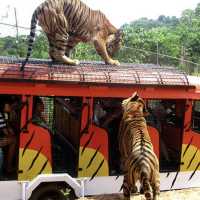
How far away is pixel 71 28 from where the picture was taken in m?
8.59

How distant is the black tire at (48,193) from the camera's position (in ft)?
23.6

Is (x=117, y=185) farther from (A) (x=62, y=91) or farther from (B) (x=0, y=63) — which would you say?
→ (B) (x=0, y=63)

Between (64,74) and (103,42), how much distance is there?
1570mm

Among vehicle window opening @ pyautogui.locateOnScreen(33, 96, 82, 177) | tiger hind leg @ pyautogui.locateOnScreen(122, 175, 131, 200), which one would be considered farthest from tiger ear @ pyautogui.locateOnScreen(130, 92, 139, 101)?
tiger hind leg @ pyautogui.locateOnScreen(122, 175, 131, 200)

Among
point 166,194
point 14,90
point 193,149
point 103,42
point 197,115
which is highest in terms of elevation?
point 103,42

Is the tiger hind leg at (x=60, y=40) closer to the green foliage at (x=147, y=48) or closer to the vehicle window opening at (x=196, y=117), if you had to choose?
the vehicle window opening at (x=196, y=117)

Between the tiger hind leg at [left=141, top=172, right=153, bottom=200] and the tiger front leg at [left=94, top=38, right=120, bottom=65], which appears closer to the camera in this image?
the tiger hind leg at [left=141, top=172, right=153, bottom=200]

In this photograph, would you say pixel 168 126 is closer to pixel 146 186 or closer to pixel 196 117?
pixel 196 117

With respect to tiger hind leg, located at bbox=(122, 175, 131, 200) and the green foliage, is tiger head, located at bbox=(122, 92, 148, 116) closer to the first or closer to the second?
tiger hind leg, located at bbox=(122, 175, 131, 200)

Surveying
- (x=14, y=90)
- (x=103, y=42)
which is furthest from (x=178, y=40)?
(x=14, y=90)

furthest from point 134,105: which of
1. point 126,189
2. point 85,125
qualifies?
point 126,189

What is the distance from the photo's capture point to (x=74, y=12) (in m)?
8.46

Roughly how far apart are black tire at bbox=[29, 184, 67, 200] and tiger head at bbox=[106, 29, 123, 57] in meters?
2.98

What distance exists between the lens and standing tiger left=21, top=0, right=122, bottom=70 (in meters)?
8.11
